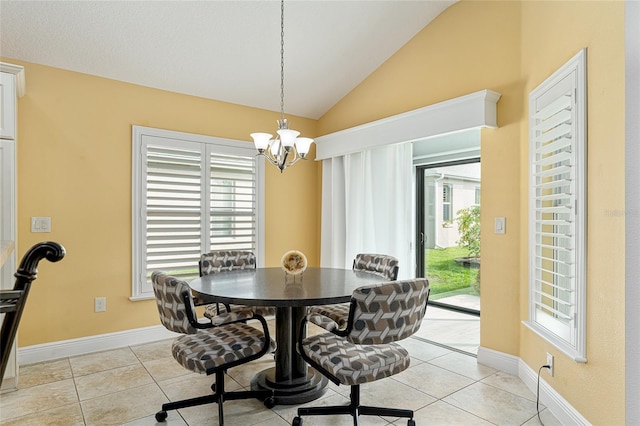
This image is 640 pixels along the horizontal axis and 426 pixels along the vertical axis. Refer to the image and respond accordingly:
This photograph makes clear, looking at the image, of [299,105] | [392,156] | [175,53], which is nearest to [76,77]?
[175,53]

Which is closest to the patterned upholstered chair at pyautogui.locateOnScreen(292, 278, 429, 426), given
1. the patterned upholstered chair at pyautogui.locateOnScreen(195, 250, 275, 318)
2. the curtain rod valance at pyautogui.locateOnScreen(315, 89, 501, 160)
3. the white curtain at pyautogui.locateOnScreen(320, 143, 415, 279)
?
the patterned upholstered chair at pyautogui.locateOnScreen(195, 250, 275, 318)

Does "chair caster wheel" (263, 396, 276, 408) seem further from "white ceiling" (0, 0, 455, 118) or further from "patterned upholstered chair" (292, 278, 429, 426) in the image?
"white ceiling" (0, 0, 455, 118)

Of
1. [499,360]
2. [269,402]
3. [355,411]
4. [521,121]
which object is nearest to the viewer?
[355,411]

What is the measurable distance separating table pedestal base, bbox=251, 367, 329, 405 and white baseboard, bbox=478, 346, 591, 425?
1.43m

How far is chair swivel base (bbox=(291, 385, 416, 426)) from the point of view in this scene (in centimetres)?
214

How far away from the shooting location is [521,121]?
2914mm

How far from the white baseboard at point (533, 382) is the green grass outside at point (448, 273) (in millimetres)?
2049

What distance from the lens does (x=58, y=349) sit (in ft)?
10.8

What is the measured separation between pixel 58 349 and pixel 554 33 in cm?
459

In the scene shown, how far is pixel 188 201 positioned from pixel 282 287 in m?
2.00

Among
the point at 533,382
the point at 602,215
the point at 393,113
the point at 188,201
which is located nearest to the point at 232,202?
the point at 188,201

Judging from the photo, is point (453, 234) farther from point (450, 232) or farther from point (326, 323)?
point (326, 323)

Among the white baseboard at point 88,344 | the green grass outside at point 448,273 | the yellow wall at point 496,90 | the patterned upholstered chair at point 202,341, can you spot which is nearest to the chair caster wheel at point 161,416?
the patterned upholstered chair at point 202,341

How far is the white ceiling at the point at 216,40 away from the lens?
2.93m
